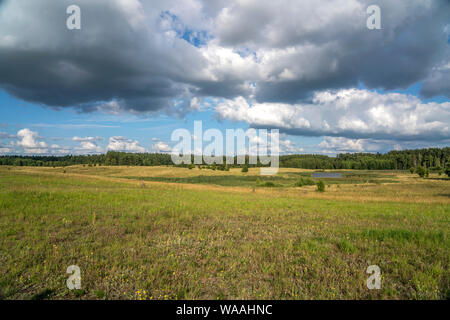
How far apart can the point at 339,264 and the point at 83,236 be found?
10061mm

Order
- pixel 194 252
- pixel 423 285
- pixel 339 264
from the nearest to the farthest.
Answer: pixel 423 285
pixel 339 264
pixel 194 252

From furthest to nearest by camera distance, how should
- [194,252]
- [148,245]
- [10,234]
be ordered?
[10,234] → [148,245] → [194,252]

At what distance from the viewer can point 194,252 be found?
796 centimetres

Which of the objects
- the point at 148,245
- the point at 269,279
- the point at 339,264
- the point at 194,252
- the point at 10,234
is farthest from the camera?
the point at 10,234

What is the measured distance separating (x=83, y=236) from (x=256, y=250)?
7.42 metres

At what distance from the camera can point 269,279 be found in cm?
600

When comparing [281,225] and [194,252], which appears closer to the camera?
[194,252]
